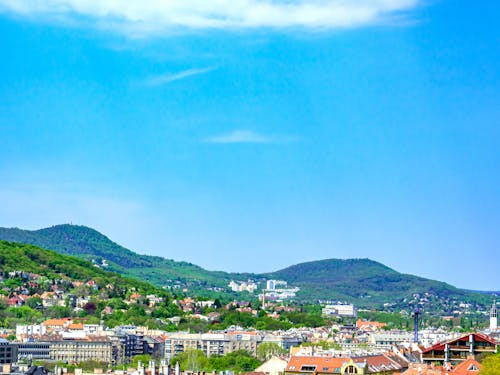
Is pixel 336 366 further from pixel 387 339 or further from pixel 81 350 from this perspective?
pixel 387 339

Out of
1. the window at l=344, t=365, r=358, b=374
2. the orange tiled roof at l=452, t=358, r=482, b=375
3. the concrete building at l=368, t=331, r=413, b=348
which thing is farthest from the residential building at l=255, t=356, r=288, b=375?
the concrete building at l=368, t=331, r=413, b=348

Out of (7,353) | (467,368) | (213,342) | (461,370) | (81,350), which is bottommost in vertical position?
(461,370)

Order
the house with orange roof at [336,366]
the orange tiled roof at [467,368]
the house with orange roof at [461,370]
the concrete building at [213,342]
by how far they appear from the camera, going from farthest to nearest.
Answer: the concrete building at [213,342] < the house with orange roof at [336,366] < the house with orange roof at [461,370] < the orange tiled roof at [467,368]

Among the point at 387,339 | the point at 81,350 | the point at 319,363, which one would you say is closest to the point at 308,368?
the point at 319,363

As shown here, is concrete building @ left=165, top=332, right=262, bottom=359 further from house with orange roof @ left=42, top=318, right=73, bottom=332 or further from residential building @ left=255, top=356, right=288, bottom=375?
residential building @ left=255, top=356, right=288, bottom=375

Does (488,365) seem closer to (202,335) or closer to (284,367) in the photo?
(284,367)

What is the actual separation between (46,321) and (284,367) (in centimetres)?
8893

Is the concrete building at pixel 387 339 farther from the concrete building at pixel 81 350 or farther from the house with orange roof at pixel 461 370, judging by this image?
the house with orange roof at pixel 461 370

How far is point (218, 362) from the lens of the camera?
120938 mm

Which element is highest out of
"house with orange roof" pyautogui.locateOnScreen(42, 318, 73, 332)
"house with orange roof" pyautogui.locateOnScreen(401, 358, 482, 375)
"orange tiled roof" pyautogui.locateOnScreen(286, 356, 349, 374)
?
"house with orange roof" pyautogui.locateOnScreen(42, 318, 73, 332)

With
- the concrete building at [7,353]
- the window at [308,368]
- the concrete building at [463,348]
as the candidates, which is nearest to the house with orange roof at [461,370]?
the concrete building at [463,348]

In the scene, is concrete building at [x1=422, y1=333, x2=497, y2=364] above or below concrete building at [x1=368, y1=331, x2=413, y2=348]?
below

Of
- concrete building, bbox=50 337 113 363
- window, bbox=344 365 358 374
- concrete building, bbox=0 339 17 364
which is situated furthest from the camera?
concrete building, bbox=50 337 113 363

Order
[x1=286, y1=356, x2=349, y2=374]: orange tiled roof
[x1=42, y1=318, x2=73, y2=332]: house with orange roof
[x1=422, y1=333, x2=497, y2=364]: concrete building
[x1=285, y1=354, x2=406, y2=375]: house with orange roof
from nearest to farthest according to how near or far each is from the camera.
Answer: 1. [x1=422, y1=333, x2=497, y2=364]: concrete building
2. [x1=285, y1=354, x2=406, y2=375]: house with orange roof
3. [x1=286, y1=356, x2=349, y2=374]: orange tiled roof
4. [x1=42, y1=318, x2=73, y2=332]: house with orange roof
